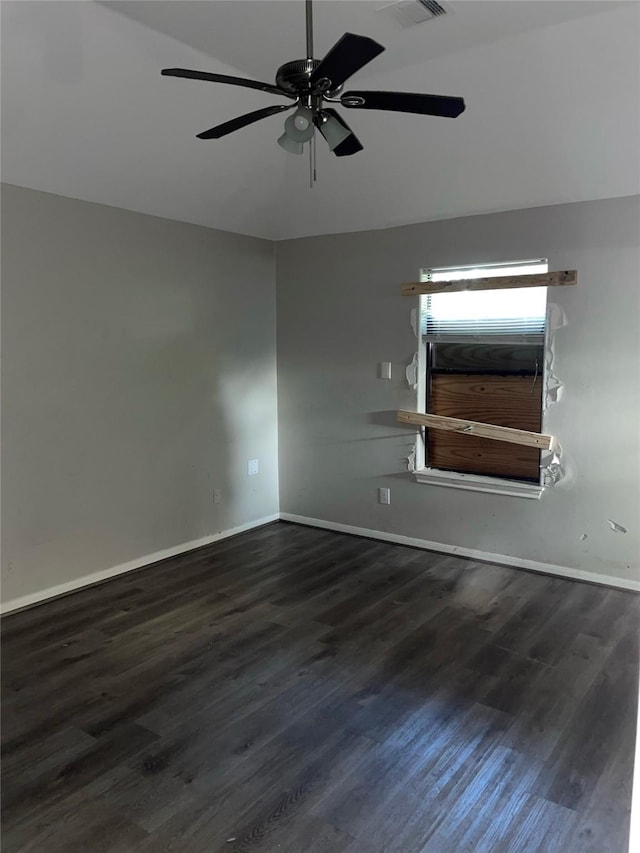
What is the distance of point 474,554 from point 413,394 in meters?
1.21

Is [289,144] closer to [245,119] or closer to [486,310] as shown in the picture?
[245,119]

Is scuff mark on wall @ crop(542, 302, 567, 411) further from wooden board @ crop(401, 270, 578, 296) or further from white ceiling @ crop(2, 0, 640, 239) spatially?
white ceiling @ crop(2, 0, 640, 239)

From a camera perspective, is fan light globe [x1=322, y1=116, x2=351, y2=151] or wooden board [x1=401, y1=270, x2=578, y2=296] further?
wooden board [x1=401, y1=270, x2=578, y2=296]

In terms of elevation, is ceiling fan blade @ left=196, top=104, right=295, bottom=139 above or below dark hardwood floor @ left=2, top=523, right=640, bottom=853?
above

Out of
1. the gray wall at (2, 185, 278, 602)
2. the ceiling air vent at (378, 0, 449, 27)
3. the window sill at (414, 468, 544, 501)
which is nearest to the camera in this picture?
the ceiling air vent at (378, 0, 449, 27)

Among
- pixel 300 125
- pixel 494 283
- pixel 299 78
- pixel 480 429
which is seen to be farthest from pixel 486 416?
pixel 299 78

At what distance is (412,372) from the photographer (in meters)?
4.47

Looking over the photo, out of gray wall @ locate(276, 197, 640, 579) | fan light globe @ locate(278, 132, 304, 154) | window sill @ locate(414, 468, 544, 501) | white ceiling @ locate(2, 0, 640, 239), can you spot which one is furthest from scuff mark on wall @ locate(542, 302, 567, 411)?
fan light globe @ locate(278, 132, 304, 154)

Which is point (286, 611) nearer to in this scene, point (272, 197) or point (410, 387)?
point (410, 387)

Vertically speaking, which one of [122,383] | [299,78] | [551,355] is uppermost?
[299,78]

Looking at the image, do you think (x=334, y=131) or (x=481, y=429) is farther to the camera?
(x=481, y=429)

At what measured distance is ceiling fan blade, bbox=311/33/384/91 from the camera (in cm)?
167

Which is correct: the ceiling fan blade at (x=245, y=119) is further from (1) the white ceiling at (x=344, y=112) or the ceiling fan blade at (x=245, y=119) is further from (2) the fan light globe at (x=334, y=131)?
(1) the white ceiling at (x=344, y=112)

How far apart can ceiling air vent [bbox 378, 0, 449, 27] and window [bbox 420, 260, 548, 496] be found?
5.47ft
